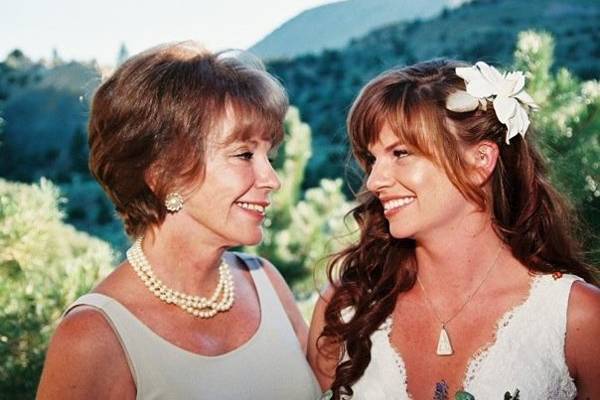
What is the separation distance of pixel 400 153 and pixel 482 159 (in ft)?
0.80

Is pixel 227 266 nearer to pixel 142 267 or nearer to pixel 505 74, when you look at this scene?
pixel 142 267

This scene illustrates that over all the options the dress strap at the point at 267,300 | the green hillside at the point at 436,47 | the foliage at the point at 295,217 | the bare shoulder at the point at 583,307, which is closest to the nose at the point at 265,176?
the dress strap at the point at 267,300

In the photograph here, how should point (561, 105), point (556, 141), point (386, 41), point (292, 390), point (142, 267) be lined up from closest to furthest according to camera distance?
point (142, 267)
point (292, 390)
point (556, 141)
point (561, 105)
point (386, 41)

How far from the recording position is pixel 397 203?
2.30 meters

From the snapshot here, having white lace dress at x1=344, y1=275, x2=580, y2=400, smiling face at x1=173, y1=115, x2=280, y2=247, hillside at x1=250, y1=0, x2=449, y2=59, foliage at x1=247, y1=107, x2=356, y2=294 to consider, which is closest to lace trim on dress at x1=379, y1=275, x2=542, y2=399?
white lace dress at x1=344, y1=275, x2=580, y2=400

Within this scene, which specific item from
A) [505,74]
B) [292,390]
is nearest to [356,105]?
[505,74]

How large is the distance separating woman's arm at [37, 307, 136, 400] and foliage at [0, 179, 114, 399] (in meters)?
1.28

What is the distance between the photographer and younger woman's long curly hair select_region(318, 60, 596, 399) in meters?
2.28

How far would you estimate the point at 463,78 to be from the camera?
2.37 metres

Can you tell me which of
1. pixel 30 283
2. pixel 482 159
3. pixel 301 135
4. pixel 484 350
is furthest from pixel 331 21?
pixel 484 350

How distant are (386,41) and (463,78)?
46.0 feet

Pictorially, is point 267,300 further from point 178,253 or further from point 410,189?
point 410,189

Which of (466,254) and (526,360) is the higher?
(466,254)

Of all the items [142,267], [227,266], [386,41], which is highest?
[142,267]
